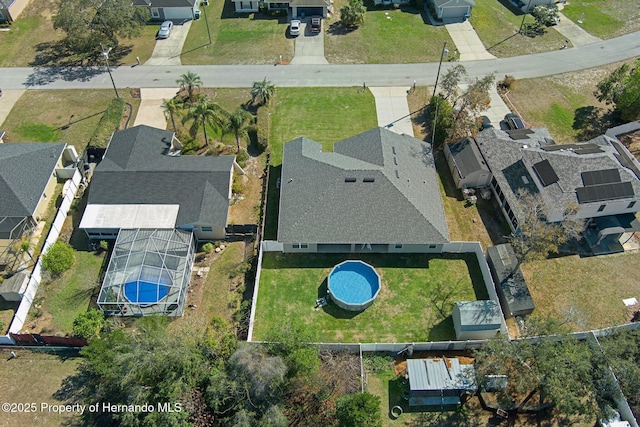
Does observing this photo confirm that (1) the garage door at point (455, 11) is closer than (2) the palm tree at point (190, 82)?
No

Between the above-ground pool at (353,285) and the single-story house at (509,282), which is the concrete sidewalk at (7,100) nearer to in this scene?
the above-ground pool at (353,285)

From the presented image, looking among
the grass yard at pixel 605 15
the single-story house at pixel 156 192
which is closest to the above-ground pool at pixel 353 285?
the single-story house at pixel 156 192

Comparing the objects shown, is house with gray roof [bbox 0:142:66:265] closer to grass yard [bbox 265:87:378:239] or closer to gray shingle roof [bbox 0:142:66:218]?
gray shingle roof [bbox 0:142:66:218]

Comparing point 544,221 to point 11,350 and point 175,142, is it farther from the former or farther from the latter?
point 11,350

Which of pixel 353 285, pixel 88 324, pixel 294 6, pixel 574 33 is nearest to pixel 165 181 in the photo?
pixel 88 324

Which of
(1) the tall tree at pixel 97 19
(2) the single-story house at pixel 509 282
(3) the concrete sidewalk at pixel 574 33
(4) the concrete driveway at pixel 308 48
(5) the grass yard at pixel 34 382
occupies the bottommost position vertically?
(5) the grass yard at pixel 34 382

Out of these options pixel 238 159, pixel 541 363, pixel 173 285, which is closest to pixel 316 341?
pixel 173 285
